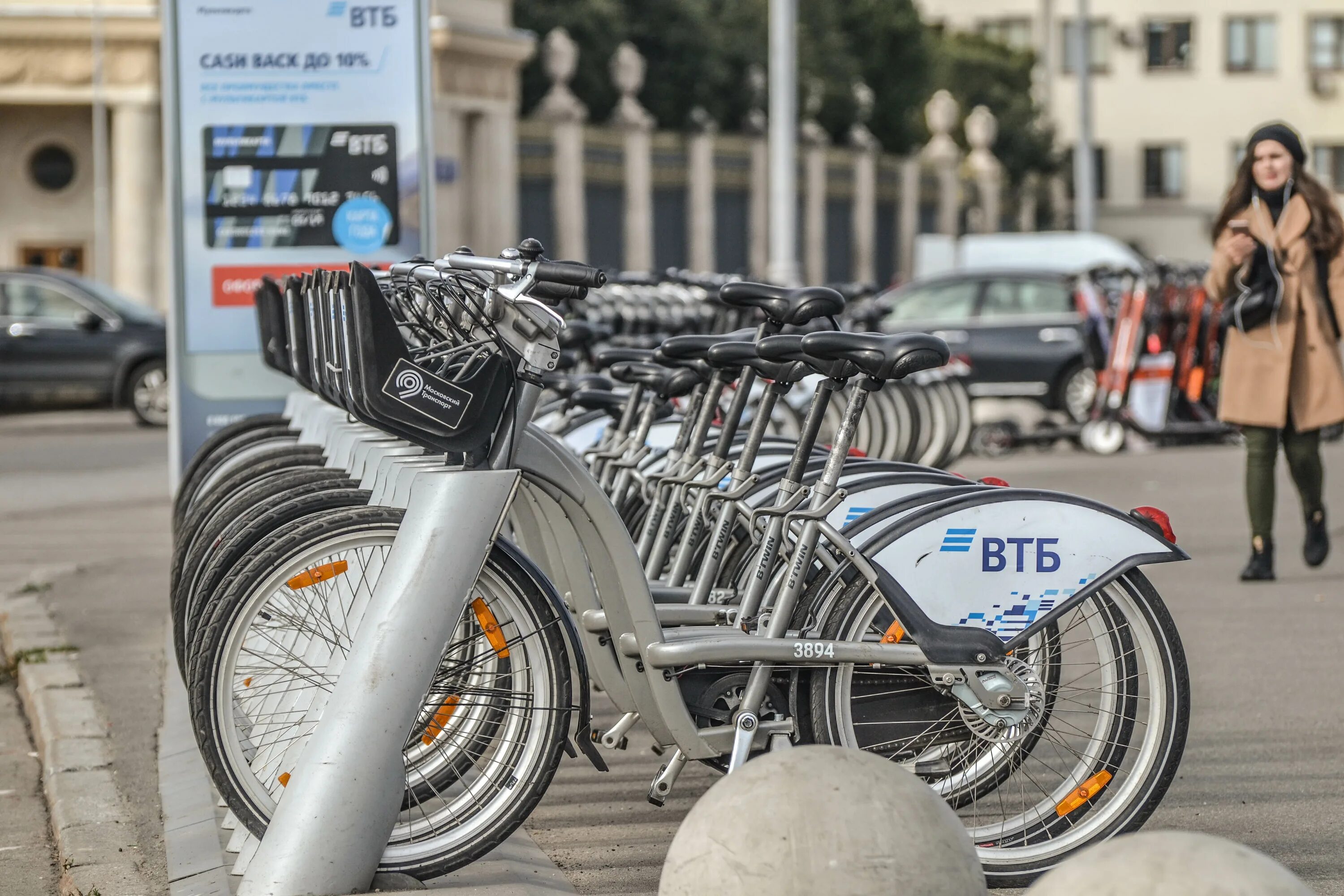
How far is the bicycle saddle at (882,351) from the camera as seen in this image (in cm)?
434

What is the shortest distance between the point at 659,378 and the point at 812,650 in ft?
5.23

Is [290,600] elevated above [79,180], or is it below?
below

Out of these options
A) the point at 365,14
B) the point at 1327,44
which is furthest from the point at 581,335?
the point at 1327,44

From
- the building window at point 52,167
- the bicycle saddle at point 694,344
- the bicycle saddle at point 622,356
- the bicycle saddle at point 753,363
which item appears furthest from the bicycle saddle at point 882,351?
the building window at point 52,167

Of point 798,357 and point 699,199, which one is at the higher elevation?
point 699,199

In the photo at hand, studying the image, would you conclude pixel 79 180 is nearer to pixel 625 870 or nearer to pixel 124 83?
pixel 124 83

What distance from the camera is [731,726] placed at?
14.6 feet

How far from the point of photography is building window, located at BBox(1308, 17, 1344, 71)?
62.8 metres

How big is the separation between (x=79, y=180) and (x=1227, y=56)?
41.0 metres

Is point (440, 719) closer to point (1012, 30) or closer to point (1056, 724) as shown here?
point (1056, 724)

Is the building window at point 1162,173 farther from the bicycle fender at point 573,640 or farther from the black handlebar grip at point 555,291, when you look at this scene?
the black handlebar grip at point 555,291

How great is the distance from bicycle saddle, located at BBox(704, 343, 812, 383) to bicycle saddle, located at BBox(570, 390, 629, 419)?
117cm

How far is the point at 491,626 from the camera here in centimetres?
439

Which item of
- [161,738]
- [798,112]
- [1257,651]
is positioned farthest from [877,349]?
[798,112]
